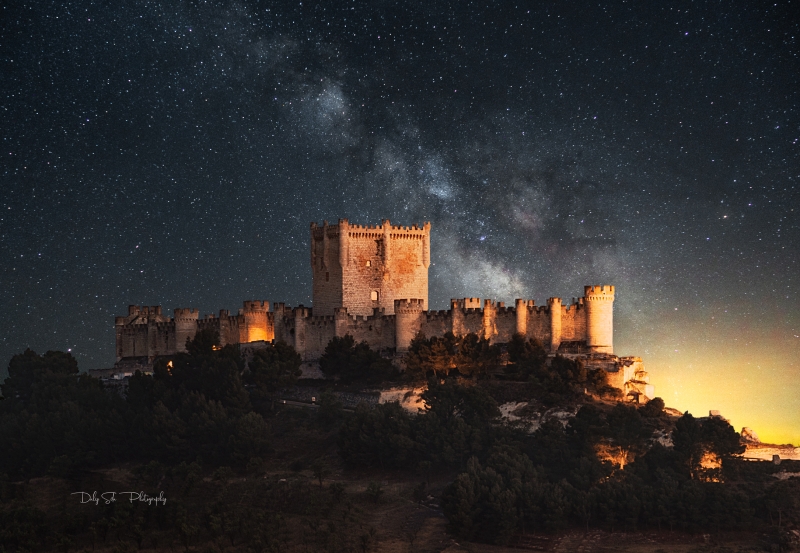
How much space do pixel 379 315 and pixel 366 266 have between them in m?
3.85

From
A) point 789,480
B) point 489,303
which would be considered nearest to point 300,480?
point 489,303

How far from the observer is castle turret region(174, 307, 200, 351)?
7238 cm

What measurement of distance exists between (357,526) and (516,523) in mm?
6861

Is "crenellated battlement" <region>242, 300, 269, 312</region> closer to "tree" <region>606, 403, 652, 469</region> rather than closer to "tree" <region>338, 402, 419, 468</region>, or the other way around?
"tree" <region>338, 402, 419, 468</region>

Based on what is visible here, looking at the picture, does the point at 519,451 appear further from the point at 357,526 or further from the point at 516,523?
the point at 357,526

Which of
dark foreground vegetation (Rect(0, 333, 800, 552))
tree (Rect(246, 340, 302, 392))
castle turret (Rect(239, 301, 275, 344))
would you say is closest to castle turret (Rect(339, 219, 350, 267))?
castle turret (Rect(239, 301, 275, 344))

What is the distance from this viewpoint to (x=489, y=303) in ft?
216

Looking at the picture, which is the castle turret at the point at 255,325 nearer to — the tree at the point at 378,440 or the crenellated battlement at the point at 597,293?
the tree at the point at 378,440

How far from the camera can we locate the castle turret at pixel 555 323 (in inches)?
2532

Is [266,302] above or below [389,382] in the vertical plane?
above

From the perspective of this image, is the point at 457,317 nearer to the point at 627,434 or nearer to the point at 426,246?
the point at 426,246

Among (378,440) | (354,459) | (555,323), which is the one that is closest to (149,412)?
(354,459)
